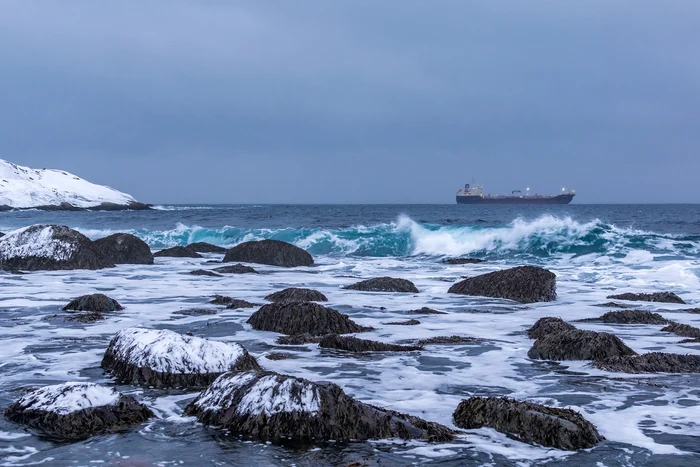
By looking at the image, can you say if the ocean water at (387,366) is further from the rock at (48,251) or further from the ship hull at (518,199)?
the ship hull at (518,199)

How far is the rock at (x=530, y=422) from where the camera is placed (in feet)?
16.3

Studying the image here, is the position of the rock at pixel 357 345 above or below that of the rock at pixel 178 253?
above

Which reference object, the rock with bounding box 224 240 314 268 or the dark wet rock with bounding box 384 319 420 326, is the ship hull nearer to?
the rock with bounding box 224 240 314 268

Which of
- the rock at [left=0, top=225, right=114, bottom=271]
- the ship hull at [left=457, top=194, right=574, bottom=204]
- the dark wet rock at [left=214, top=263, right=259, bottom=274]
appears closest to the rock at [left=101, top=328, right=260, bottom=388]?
the dark wet rock at [left=214, top=263, right=259, bottom=274]

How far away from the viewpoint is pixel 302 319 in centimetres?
948

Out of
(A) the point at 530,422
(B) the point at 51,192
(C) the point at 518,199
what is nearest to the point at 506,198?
(C) the point at 518,199

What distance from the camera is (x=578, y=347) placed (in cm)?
793

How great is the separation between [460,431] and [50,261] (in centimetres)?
1598

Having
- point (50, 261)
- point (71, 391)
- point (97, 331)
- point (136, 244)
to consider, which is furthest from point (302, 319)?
point (136, 244)

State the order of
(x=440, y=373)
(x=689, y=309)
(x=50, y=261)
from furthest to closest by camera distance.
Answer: (x=50, y=261)
(x=689, y=309)
(x=440, y=373)

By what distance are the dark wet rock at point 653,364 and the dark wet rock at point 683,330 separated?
211 cm

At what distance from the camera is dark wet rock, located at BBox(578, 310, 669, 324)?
1074 centimetres

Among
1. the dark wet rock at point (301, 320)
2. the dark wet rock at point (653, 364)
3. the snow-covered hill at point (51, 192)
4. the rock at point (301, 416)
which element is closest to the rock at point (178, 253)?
the dark wet rock at point (301, 320)

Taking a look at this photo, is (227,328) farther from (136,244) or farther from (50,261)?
(136,244)
